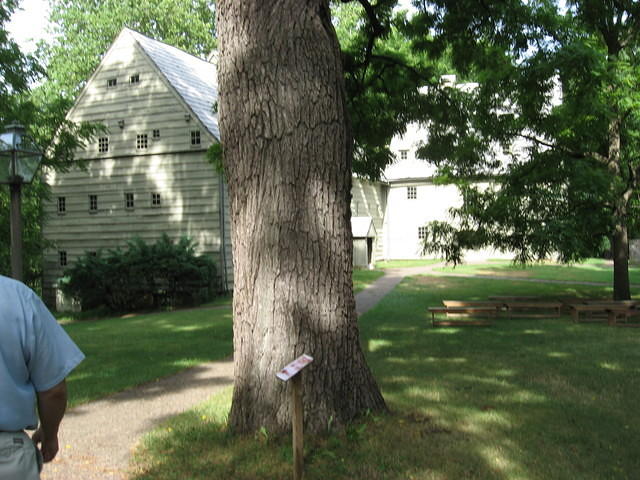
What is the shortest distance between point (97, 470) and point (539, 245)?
11.8m

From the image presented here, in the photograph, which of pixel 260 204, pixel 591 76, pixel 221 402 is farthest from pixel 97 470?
pixel 591 76

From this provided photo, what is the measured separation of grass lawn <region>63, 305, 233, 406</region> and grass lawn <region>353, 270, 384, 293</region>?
7675 millimetres

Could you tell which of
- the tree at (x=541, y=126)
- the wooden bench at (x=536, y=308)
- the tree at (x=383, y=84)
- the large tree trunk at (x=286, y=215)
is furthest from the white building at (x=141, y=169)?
the large tree trunk at (x=286, y=215)

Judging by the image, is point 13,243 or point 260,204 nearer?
point 260,204

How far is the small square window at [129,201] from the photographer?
2581 cm

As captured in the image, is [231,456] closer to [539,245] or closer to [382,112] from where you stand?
[382,112]

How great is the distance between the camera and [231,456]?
5.20 metres

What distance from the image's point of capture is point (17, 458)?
2490mm

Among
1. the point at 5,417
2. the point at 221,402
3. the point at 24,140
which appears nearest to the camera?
the point at 5,417

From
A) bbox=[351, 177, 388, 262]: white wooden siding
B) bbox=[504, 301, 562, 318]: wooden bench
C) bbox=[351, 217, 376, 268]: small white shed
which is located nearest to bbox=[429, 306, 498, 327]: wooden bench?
bbox=[504, 301, 562, 318]: wooden bench

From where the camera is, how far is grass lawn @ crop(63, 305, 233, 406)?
347 inches

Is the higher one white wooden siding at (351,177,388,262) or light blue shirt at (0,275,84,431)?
white wooden siding at (351,177,388,262)

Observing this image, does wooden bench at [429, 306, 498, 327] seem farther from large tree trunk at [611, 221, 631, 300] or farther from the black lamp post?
the black lamp post

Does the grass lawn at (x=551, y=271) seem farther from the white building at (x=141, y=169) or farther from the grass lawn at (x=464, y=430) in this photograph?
the grass lawn at (x=464, y=430)
